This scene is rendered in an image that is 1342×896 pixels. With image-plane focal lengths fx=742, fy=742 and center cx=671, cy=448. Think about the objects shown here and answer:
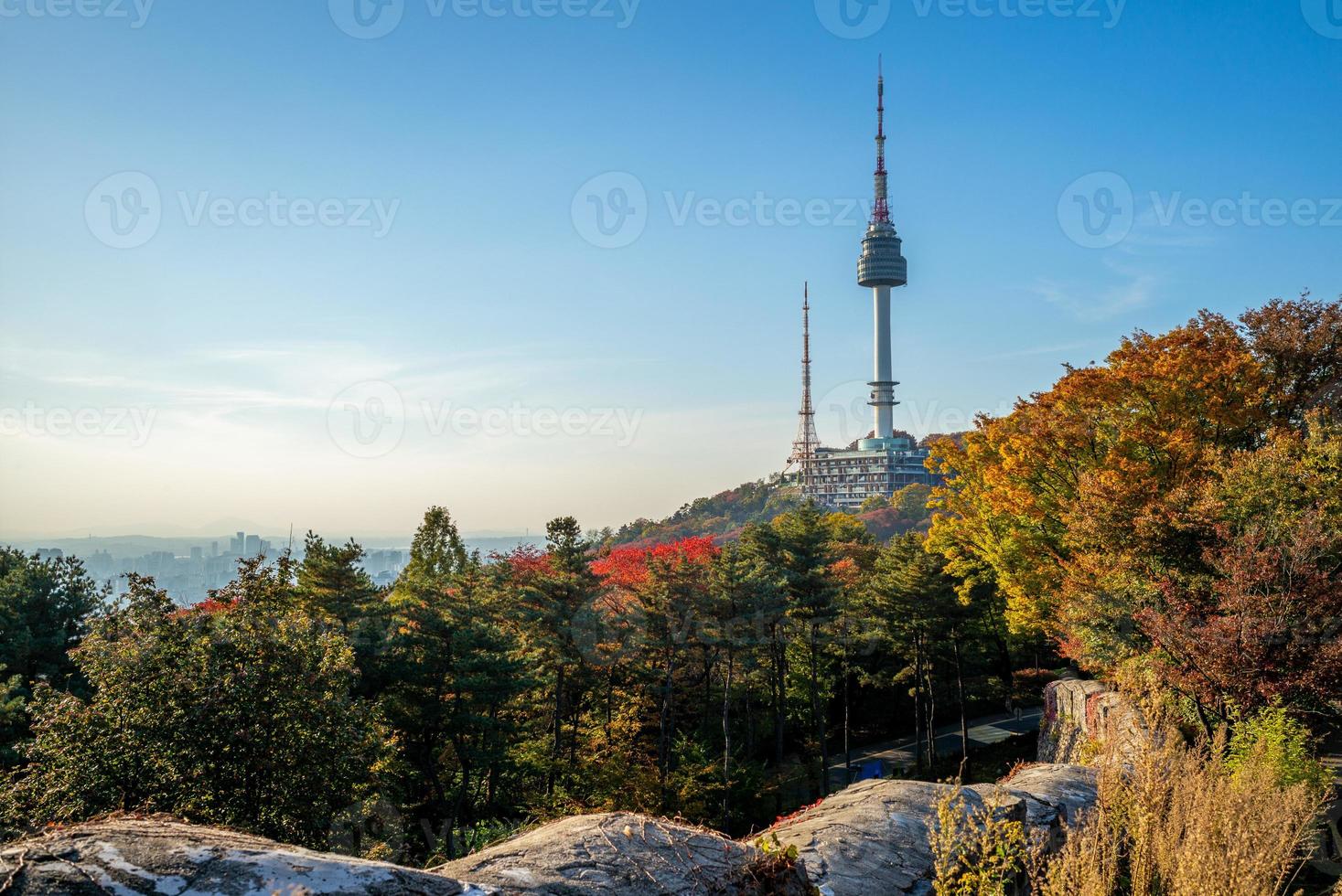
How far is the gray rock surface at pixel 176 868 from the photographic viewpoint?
8.11ft

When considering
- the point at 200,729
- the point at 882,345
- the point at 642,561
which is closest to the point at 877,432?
the point at 882,345

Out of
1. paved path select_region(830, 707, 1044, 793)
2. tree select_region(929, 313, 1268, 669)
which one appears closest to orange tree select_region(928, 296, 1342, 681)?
tree select_region(929, 313, 1268, 669)

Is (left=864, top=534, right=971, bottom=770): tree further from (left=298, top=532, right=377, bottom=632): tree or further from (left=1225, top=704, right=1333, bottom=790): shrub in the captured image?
(left=298, top=532, right=377, bottom=632): tree

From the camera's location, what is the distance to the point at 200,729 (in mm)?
9570

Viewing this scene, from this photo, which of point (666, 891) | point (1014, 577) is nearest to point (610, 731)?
point (1014, 577)

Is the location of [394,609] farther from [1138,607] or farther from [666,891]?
[666,891]

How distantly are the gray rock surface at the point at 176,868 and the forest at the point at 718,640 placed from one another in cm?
404

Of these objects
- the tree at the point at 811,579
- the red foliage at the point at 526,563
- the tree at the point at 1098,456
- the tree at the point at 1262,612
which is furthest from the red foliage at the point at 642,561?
the tree at the point at 1262,612

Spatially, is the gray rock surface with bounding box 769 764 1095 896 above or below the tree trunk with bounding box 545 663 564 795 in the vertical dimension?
above

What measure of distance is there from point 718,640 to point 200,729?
53.1 ft

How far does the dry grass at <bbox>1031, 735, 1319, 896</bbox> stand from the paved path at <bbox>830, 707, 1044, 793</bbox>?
24113mm

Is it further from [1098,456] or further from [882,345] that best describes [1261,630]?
[882,345]

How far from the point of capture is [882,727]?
34.0 m

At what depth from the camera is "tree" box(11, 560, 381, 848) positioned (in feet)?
30.3
